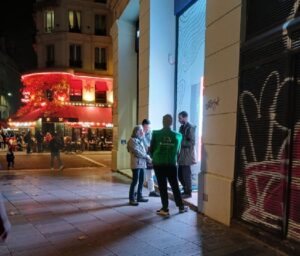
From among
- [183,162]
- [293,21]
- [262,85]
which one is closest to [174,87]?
[183,162]

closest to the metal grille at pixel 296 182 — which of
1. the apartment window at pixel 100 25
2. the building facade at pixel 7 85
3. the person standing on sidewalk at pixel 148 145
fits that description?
the person standing on sidewalk at pixel 148 145

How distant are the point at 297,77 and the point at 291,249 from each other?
212 cm

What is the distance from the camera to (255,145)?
5.09 m

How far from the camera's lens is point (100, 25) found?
3048 cm

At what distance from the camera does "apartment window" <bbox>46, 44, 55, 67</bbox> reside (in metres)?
29.2

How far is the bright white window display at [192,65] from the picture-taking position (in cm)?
854

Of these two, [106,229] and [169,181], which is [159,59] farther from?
[106,229]

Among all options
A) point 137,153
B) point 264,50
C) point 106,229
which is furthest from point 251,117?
point 106,229

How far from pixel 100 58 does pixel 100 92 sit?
3133 mm

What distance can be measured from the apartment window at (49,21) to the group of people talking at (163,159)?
24801mm

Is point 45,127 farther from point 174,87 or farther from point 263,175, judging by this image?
point 263,175

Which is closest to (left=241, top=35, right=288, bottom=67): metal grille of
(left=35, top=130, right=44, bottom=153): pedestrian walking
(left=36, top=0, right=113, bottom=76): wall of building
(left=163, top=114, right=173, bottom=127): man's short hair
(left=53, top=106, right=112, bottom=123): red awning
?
(left=163, top=114, right=173, bottom=127): man's short hair

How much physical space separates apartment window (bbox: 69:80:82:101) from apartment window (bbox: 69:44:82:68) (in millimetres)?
1584

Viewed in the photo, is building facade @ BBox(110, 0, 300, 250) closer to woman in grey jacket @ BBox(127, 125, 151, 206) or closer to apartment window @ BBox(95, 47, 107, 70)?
woman in grey jacket @ BBox(127, 125, 151, 206)
